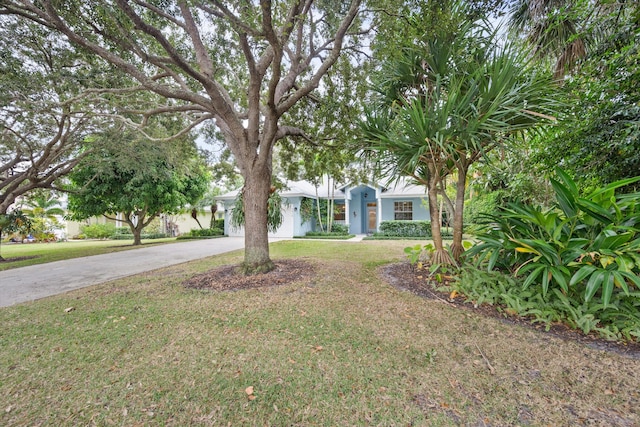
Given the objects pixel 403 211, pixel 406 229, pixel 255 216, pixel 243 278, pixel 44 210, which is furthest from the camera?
pixel 44 210

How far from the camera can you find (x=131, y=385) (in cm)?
215

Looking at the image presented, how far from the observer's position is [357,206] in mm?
18547

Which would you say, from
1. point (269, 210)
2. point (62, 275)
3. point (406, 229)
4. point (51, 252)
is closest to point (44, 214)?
point (51, 252)

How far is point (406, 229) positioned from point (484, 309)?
37.2 ft

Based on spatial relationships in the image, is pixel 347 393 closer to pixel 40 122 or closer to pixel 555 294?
pixel 555 294

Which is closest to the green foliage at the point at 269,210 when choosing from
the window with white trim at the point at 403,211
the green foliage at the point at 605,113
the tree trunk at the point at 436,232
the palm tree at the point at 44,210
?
the tree trunk at the point at 436,232

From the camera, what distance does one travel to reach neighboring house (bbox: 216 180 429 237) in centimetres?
1574

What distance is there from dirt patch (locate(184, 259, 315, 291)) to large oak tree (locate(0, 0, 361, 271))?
351 millimetres

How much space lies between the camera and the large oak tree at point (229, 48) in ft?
12.2

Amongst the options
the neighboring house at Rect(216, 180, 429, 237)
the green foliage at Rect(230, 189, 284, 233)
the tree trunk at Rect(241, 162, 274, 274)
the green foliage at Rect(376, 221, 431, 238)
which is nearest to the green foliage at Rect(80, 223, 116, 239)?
the neighboring house at Rect(216, 180, 429, 237)

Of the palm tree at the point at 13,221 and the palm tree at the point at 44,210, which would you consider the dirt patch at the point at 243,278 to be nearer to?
the palm tree at the point at 13,221

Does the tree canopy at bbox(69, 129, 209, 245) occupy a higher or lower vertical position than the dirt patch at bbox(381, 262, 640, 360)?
higher

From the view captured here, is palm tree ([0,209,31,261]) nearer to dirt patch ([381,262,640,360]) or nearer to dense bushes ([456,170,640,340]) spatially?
dirt patch ([381,262,640,360])

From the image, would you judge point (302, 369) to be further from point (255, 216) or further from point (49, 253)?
point (49, 253)
